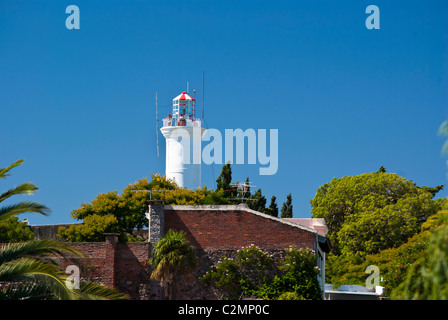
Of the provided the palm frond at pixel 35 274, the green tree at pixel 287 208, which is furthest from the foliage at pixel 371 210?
the palm frond at pixel 35 274

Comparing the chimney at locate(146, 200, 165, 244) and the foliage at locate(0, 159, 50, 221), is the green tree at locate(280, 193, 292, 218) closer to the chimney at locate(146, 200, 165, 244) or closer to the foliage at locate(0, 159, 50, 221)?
the chimney at locate(146, 200, 165, 244)

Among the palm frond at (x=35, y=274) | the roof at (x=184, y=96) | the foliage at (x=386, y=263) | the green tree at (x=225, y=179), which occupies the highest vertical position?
the roof at (x=184, y=96)

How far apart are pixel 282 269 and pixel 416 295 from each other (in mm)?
22498

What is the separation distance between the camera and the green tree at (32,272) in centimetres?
1608

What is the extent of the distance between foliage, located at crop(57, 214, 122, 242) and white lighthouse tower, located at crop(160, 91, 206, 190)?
43.5 feet

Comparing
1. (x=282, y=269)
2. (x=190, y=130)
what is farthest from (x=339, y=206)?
(x=282, y=269)

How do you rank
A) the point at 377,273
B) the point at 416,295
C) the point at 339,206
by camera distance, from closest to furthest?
the point at 416,295 < the point at 377,273 < the point at 339,206

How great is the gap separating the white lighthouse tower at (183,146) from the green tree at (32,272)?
151ft

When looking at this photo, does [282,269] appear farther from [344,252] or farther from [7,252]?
[344,252]

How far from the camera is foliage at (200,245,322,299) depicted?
106 feet

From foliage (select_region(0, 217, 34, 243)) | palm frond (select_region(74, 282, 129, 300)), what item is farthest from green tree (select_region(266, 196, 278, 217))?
palm frond (select_region(74, 282, 129, 300))

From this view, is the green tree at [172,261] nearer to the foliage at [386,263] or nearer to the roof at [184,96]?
the foliage at [386,263]
